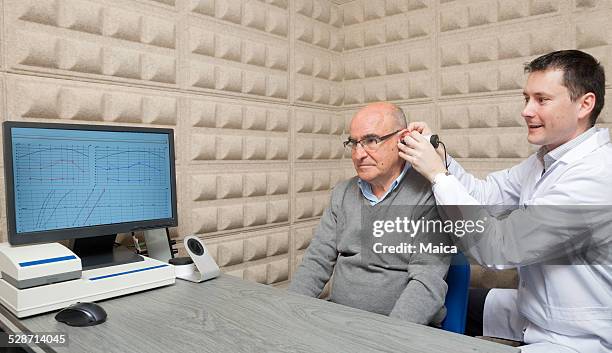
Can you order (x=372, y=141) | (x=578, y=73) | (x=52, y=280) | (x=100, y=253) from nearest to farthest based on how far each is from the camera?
1. (x=52, y=280)
2. (x=578, y=73)
3. (x=100, y=253)
4. (x=372, y=141)

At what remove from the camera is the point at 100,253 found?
182cm

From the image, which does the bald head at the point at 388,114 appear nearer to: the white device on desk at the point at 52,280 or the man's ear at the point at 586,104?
the man's ear at the point at 586,104

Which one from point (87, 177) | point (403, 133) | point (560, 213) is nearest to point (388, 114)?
point (403, 133)

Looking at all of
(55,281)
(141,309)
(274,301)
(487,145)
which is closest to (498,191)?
(487,145)

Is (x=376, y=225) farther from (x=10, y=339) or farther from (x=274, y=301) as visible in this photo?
(x=10, y=339)

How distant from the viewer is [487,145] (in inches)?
105

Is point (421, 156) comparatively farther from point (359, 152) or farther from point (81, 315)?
point (81, 315)

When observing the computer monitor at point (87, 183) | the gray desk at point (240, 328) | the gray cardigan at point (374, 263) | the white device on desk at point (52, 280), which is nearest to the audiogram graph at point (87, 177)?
the computer monitor at point (87, 183)

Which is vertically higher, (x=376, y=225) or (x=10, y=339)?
(x=376, y=225)

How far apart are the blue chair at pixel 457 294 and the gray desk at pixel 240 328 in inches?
24.8

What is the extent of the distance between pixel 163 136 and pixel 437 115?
1763 millimetres

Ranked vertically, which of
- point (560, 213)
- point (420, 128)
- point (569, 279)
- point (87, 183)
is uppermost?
point (420, 128)

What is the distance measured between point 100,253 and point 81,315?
1.79 feet

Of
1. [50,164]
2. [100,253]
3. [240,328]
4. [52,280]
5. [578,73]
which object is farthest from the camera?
[100,253]
